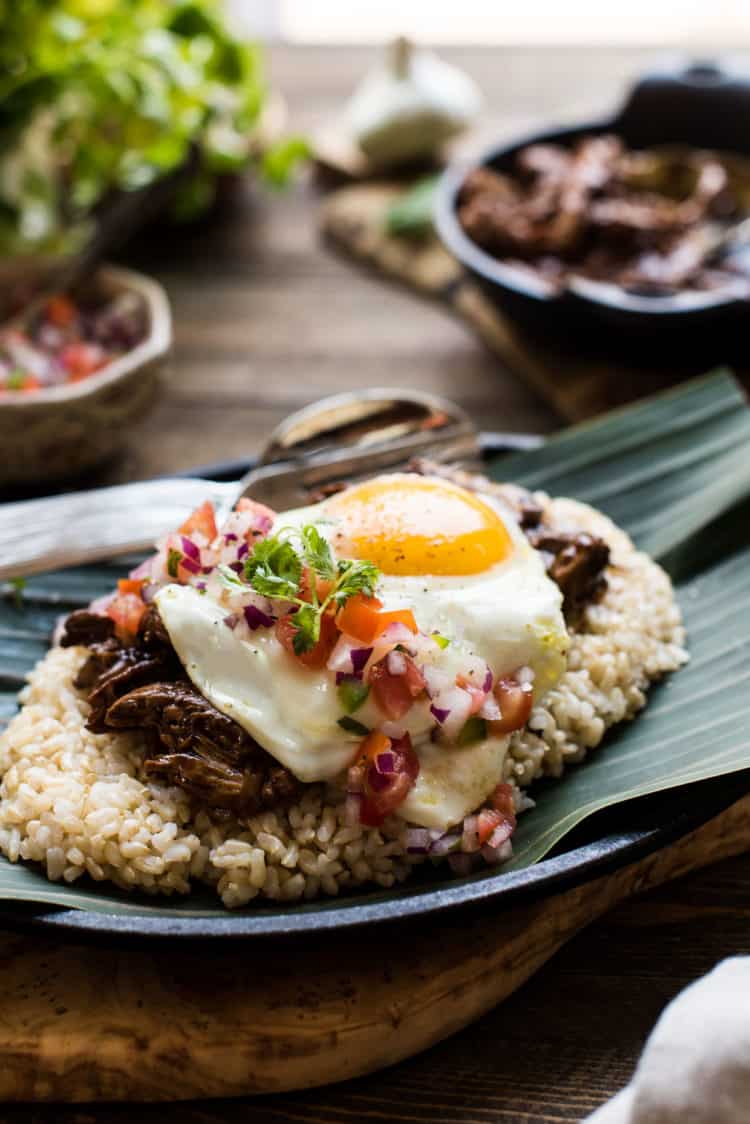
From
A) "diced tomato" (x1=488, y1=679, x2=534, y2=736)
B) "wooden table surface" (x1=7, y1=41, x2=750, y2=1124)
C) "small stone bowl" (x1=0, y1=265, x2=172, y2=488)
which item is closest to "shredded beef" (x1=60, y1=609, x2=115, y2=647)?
"diced tomato" (x1=488, y1=679, x2=534, y2=736)

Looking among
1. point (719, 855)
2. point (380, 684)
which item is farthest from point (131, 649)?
point (719, 855)

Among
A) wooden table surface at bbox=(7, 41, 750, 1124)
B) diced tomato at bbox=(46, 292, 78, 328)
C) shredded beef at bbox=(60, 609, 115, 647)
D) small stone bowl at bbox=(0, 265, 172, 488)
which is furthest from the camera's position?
diced tomato at bbox=(46, 292, 78, 328)

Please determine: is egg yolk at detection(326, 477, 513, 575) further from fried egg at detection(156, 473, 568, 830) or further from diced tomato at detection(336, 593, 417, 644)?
diced tomato at detection(336, 593, 417, 644)

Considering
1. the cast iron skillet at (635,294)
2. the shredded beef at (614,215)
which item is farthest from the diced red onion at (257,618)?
the shredded beef at (614,215)

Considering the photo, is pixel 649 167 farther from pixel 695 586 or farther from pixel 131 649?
pixel 131 649

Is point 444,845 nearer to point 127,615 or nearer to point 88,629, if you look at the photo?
point 127,615

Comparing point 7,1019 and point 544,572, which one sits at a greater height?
point 544,572

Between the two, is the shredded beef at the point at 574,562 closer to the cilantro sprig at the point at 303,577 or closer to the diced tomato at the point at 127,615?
the cilantro sprig at the point at 303,577
